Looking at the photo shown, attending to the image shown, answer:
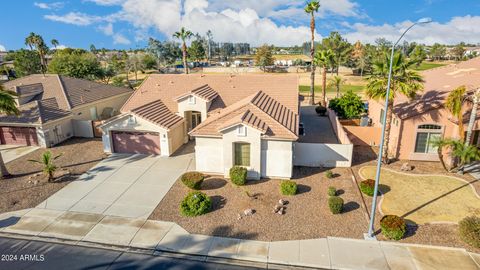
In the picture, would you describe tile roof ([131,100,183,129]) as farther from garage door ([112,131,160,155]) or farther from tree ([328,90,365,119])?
tree ([328,90,365,119])

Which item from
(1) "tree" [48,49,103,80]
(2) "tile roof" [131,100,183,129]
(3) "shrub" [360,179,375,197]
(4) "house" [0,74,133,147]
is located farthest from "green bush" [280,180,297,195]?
(1) "tree" [48,49,103,80]

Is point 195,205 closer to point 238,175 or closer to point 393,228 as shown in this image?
point 238,175

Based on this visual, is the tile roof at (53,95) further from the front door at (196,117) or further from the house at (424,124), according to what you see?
the house at (424,124)

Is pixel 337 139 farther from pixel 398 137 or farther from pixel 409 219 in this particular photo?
pixel 409 219

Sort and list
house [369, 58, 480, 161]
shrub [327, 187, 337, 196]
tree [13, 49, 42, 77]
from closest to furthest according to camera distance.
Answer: shrub [327, 187, 337, 196] → house [369, 58, 480, 161] → tree [13, 49, 42, 77]

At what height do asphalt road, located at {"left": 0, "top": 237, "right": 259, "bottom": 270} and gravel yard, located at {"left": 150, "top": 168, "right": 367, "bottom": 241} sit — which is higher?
gravel yard, located at {"left": 150, "top": 168, "right": 367, "bottom": 241}

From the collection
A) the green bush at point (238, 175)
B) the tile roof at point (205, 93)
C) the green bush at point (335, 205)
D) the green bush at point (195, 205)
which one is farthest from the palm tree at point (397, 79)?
the green bush at point (195, 205)
